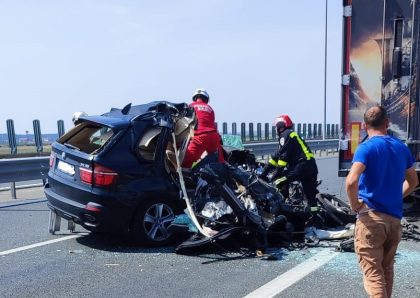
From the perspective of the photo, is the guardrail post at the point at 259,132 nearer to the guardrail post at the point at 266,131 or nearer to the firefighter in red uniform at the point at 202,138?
the guardrail post at the point at 266,131

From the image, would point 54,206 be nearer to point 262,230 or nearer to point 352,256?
point 262,230

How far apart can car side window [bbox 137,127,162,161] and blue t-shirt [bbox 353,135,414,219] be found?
307 cm

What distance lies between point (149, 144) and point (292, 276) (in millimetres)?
2381

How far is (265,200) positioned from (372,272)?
2.75 metres

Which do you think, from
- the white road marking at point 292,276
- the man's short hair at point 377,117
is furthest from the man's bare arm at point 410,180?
the white road marking at point 292,276

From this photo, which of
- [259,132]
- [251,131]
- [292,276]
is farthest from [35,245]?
[259,132]

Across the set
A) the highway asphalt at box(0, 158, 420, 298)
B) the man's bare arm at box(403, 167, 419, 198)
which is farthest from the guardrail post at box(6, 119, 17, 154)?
the man's bare arm at box(403, 167, 419, 198)

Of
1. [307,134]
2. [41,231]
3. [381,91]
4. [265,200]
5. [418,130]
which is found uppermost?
[381,91]

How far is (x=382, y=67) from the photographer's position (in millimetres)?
7570

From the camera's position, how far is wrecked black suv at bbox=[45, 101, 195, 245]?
19.2ft

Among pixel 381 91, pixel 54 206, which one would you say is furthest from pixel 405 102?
pixel 54 206

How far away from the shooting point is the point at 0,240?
21.8 feet

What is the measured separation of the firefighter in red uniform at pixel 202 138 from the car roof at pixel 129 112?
0.27 m

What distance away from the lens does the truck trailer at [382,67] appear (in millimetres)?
7344
